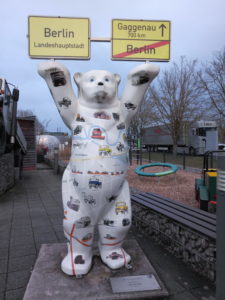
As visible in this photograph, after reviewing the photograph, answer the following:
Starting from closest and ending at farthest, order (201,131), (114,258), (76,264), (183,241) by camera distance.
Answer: (76,264)
(114,258)
(183,241)
(201,131)

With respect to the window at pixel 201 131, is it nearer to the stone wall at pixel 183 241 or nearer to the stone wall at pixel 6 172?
the stone wall at pixel 6 172

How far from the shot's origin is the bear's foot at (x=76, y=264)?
2277 mm

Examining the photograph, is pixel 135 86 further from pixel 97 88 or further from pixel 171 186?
pixel 171 186

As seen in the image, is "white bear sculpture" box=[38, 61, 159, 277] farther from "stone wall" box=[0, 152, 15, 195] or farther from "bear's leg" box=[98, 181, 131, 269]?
"stone wall" box=[0, 152, 15, 195]

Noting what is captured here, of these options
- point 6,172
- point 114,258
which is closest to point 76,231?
point 114,258

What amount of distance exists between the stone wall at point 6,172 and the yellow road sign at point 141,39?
505cm

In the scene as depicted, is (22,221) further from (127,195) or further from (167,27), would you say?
(167,27)

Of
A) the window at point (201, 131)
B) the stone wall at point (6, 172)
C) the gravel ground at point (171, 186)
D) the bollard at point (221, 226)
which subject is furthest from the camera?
the window at point (201, 131)

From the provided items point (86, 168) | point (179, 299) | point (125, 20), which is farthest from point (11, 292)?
point (125, 20)

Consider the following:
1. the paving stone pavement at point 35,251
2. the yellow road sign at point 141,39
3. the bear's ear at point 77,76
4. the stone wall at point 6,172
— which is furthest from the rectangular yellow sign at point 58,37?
the stone wall at point 6,172

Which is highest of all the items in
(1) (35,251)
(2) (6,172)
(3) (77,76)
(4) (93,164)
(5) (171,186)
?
(3) (77,76)

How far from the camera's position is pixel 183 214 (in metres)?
3.00

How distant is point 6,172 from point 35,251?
186 inches

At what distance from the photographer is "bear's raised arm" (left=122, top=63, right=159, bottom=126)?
96.3 inches
